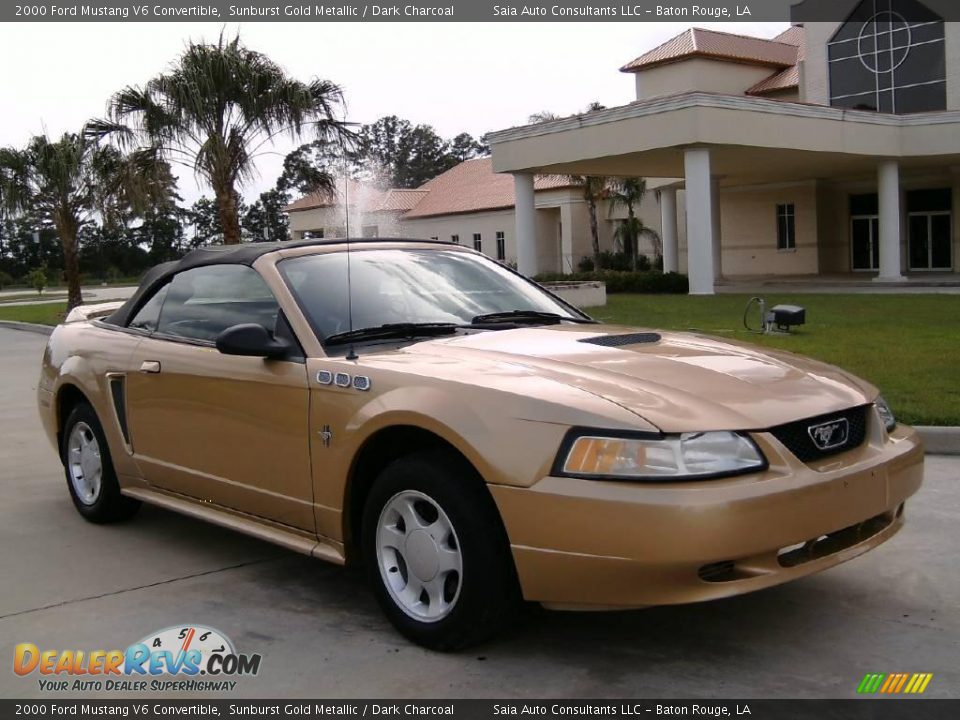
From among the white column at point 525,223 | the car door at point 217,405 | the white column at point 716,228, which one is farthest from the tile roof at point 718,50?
the car door at point 217,405

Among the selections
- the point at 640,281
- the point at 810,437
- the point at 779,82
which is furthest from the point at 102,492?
the point at 779,82

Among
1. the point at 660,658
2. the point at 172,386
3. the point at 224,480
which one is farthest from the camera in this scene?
the point at 172,386

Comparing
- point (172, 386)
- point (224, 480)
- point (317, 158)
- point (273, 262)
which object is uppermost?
point (317, 158)

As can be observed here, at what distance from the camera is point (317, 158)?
20984 mm

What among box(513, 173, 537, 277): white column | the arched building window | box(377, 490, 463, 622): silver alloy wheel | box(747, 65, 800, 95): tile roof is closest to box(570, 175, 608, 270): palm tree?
box(747, 65, 800, 95): tile roof

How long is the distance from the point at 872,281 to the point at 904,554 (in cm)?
2690

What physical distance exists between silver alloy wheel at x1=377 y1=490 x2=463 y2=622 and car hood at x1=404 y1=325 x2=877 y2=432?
0.60m

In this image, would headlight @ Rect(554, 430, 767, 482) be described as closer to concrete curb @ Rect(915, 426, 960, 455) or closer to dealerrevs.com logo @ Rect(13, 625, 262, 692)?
dealerrevs.com logo @ Rect(13, 625, 262, 692)

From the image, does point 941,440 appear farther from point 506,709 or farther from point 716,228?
point 716,228

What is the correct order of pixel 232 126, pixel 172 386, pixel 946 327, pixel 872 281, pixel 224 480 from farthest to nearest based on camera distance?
pixel 872 281
pixel 232 126
pixel 946 327
pixel 172 386
pixel 224 480

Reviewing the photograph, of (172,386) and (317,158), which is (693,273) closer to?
(317,158)

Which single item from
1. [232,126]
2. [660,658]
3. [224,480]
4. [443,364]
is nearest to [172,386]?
[224,480]

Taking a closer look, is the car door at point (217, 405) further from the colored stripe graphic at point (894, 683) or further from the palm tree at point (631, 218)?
the palm tree at point (631, 218)

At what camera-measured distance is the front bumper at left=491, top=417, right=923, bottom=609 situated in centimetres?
324
